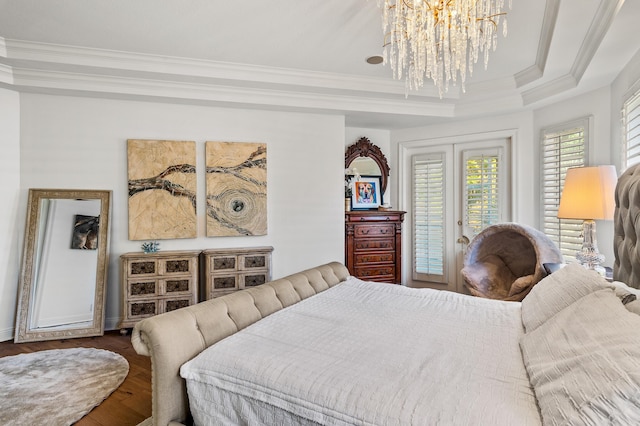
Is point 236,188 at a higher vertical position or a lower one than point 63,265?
higher

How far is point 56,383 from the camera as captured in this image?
238 cm

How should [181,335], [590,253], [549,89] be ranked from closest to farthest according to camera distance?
[181,335] → [590,253] → [549,89]

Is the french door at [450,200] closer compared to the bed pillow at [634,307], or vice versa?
the bed pillow at [634,307]

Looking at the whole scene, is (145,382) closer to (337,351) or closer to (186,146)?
(337,351)

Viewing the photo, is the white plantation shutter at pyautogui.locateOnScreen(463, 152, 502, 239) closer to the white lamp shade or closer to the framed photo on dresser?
the framed photo on dresser

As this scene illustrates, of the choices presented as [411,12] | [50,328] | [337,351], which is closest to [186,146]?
[50,328]

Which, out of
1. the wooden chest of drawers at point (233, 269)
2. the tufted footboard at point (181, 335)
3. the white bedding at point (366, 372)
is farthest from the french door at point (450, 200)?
the tufted footboard at point (181, 335)

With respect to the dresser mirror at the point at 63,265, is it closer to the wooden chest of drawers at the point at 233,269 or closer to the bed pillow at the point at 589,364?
the wooden chest of drawers at the point at 233,269

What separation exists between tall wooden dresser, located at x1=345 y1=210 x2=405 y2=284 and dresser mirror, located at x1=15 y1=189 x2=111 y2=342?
2.63 m

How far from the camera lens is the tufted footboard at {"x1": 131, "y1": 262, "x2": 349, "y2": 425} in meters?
1.34

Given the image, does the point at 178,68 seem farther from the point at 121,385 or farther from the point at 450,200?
the point at 450,200

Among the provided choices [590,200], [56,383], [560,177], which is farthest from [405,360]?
[560,177]

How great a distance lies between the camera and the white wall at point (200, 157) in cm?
335

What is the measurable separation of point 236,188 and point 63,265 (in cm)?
178
